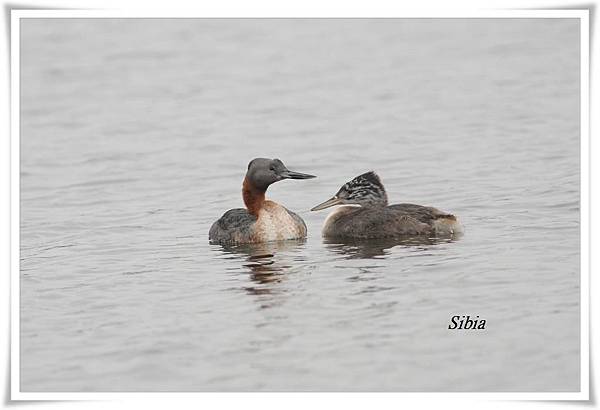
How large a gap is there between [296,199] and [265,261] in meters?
3.36

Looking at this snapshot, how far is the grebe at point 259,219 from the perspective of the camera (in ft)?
40.5

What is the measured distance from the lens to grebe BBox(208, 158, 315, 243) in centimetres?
1234

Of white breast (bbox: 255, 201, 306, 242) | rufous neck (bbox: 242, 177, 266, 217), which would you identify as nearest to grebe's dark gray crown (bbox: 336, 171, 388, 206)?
white breast (bbox: 255, 201, 306, 242)

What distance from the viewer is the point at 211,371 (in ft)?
26.9

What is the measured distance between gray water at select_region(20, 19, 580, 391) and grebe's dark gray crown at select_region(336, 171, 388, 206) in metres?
0.60

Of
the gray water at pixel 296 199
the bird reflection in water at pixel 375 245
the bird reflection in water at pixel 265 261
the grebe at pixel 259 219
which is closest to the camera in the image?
the gray water at pixel 296 199

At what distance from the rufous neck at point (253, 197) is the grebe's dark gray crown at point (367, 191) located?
92 centimetres

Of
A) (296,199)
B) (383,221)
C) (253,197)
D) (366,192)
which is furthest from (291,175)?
(296,199)

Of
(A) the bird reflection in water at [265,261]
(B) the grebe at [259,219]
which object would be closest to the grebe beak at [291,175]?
(B) the grebe at [259,219]

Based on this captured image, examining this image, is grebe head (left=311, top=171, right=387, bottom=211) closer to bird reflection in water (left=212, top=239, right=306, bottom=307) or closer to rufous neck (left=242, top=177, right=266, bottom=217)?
bird reflection in water (left=212, top=239, right=306, bottom=307)

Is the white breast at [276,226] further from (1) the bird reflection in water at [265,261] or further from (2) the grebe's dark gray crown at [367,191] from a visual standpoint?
(2) the grebe's dark gray crown at [367,191]

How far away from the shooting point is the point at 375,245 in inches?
463

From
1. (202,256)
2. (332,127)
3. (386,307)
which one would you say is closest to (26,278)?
(202,256)
